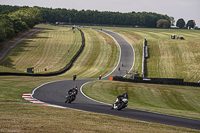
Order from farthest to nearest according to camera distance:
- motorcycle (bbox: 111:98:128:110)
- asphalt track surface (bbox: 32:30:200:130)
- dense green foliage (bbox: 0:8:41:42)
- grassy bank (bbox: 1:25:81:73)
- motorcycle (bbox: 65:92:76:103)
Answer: dense green foliage (bbox: 0:8:41:42)
grassy bank (bbox: 1:25:81:73)
motorcycle (bbox: 65:92:76:103)
motorcycle (bbox: 111:98:128:110)
asphalt track surface (bbox: 32:30:200:130)

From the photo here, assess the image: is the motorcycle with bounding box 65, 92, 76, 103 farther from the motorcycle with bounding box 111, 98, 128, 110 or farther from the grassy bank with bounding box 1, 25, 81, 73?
the grassy bank with bounding box 1, 25, 81, 73

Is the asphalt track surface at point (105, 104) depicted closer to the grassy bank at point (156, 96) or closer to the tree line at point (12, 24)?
the grassy bank at point (156, 96)

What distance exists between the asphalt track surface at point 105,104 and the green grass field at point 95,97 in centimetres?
159

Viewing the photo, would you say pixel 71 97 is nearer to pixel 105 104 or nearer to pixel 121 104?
pixel 105 104

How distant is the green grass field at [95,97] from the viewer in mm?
13039

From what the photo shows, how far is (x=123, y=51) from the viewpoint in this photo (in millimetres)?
89250

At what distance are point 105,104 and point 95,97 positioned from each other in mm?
5902

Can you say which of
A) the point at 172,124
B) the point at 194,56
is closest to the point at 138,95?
the point at 172,124

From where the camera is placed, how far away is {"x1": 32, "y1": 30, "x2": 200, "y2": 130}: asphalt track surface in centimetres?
1730

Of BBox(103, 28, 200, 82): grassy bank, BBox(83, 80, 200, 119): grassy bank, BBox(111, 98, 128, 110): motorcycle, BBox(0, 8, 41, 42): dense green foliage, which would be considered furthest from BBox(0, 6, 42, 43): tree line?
BBox(111, 98, 128, 110): motorcycle

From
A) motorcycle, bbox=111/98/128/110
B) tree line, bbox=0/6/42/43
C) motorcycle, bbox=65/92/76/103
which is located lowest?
motorcycle, bbox=65/92/76/103

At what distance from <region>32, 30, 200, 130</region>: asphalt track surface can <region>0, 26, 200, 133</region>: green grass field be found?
1586 millimetres

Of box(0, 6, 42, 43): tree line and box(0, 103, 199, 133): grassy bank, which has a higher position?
box(0, 6, 42, 43): tree line

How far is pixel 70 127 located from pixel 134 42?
89597 millimetres
